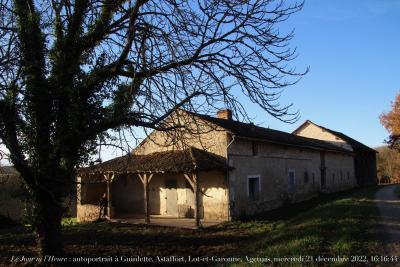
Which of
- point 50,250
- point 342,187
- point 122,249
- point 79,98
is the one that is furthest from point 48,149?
point 342,187

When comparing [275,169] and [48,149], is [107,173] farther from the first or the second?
[48,149]

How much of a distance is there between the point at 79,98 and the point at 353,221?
8.68m

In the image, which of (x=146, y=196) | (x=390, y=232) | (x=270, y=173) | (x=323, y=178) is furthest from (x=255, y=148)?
(x=323, y=178)

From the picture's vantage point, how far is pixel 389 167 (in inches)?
2625

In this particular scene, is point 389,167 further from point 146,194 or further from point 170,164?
point 146,194

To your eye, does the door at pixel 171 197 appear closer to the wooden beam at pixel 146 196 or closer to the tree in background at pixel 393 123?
the wooden beam at pixel 146 196

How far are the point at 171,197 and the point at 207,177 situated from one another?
324 centimetres

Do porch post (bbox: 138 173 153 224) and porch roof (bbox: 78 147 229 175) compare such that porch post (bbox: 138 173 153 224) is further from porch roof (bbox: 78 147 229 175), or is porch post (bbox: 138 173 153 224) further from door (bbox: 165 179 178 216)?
door (bbox: 165 179 178 216)

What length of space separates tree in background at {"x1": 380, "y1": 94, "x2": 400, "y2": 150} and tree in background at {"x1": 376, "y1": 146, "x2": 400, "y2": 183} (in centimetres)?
777

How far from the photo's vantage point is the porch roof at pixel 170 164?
19797mm

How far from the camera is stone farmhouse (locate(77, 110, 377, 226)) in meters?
21.0

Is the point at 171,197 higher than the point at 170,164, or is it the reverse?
the point at 170,164

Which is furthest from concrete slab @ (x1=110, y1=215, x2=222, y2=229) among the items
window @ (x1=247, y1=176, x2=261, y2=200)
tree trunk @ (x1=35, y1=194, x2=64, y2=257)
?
tree trunk @ (x1=35, y1=194, x2=64, y2=257)

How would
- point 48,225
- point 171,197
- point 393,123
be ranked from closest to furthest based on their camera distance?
point 48,225 → point 171,197 → point 393,123
